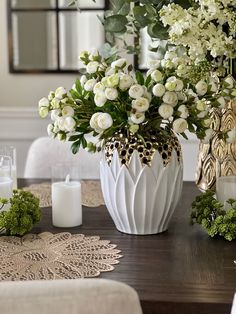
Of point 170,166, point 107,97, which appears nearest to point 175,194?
point 170,166

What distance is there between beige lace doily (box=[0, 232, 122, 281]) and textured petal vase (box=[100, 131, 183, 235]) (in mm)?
90

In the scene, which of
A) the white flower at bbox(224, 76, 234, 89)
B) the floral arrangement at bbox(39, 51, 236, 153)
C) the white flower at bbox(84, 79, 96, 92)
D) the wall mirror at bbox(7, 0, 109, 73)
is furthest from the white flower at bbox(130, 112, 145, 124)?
the wall mirror at bbox(7, 0, 109, 73)

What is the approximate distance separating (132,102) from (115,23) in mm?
448

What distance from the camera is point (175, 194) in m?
1.57

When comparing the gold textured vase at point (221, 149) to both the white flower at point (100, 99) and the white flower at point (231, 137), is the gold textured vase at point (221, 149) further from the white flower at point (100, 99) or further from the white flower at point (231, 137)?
Answer: the white flower at point (100, 99)

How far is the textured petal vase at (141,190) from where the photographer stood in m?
1.51

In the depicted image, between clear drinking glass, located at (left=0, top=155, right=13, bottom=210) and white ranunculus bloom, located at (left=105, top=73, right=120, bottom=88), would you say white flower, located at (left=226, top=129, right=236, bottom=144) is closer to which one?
white ranunculus bloom, located at (left=105, top=73, right=120, bottom=88)

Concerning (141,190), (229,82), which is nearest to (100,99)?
(141,190)

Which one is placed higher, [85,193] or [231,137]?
[231,137]

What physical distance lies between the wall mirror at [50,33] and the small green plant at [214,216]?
4.50 feet

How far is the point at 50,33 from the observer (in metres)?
2.81

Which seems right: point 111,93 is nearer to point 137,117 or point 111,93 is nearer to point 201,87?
point 137,117

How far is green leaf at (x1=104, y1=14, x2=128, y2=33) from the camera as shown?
181 centimetres

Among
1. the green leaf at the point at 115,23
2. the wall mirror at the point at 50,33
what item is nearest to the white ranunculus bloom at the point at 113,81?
the green leaf at the point at 115,23
